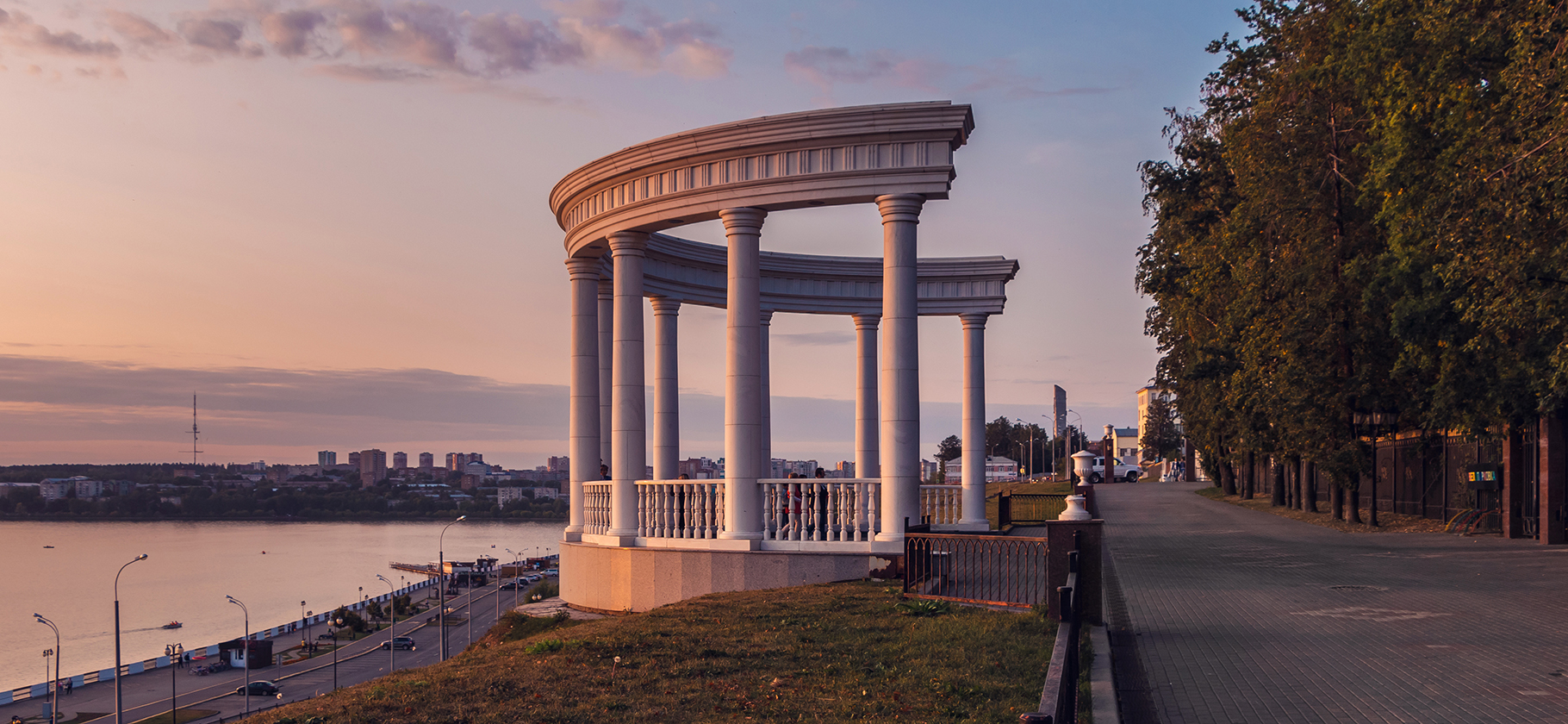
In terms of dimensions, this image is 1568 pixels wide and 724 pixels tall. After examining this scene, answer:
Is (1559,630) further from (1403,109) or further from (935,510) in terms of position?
(1403,109)

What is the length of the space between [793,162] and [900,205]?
73.5 inches

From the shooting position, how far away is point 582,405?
836 inches

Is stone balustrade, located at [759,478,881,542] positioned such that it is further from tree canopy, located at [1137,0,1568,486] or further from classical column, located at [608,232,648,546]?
tree canopy, located at [1137,0,1568,486]

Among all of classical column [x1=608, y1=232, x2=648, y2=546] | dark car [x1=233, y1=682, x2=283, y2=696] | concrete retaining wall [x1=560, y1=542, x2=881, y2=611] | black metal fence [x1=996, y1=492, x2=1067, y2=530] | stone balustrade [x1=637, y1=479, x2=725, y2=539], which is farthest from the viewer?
dark car [x1=233, y1=682, x2=283, y2=696]

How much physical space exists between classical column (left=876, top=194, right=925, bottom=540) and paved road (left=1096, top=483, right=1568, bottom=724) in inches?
137

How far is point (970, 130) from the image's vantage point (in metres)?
17.0

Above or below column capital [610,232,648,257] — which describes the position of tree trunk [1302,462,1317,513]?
below

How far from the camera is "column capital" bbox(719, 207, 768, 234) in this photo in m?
17.7

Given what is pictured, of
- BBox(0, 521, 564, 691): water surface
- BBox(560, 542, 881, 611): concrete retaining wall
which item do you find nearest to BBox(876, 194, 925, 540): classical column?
BBox(560, 542, 881, 611): concrete retaining wall

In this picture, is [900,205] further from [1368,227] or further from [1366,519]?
[1366,519]

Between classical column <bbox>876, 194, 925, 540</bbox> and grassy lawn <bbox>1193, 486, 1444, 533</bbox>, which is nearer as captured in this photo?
classical column <bbox>876, 194, 925, 540</bbox>

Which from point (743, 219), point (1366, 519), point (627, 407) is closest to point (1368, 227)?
point (1366, 519)

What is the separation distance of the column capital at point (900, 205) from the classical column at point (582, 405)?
23.6ft

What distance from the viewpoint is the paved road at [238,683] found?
90875 mm
